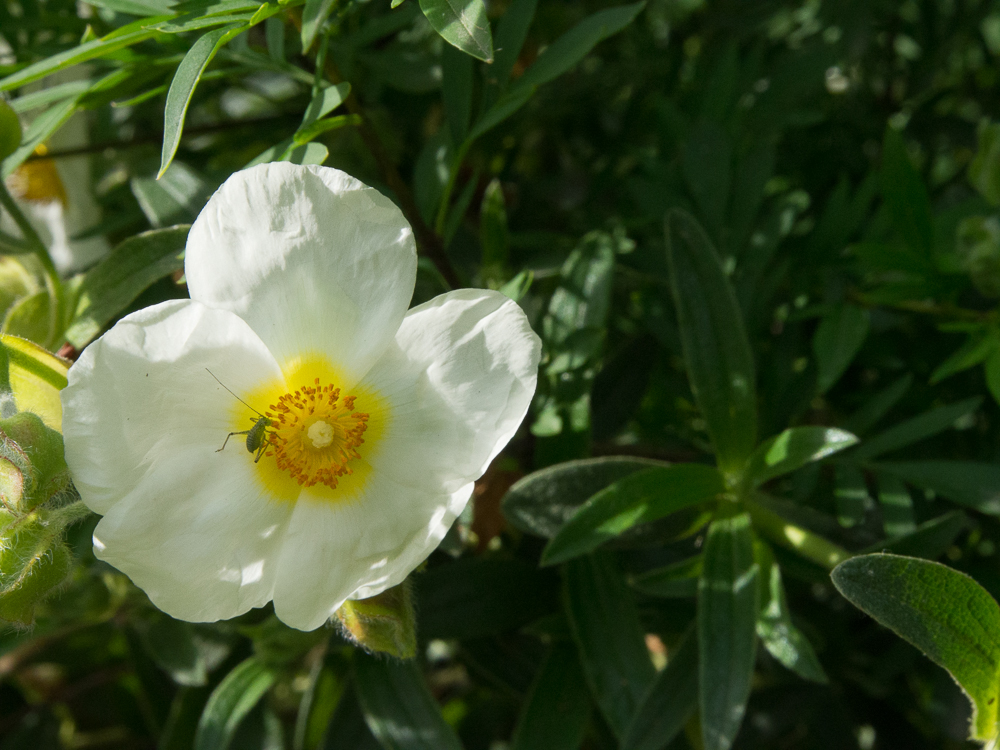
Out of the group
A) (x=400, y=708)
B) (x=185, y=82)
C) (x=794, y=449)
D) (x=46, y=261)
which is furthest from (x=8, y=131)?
(x=794, y=449)

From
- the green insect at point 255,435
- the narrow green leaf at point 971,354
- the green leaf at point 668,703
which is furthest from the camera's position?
the narrow green leaf at point 971,354

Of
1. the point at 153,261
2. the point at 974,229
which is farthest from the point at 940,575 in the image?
the point at 153,261

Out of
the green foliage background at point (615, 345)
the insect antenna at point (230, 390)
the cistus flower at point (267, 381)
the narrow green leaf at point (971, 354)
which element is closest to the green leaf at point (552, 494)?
the green foliage background at point (615, 345)

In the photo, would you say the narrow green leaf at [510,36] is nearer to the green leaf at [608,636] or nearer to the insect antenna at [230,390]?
the insect antenna at [230,390]

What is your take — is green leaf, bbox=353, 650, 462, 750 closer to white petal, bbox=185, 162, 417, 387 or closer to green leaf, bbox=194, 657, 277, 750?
green leaf, bbox=194, 657, 277, 750

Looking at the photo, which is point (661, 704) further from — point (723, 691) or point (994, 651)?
point (994, 651)

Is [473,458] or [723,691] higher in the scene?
[473,458]

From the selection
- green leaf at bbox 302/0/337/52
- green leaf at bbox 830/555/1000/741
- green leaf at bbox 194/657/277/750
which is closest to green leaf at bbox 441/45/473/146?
green leaf at bbox 302/0/337/52
